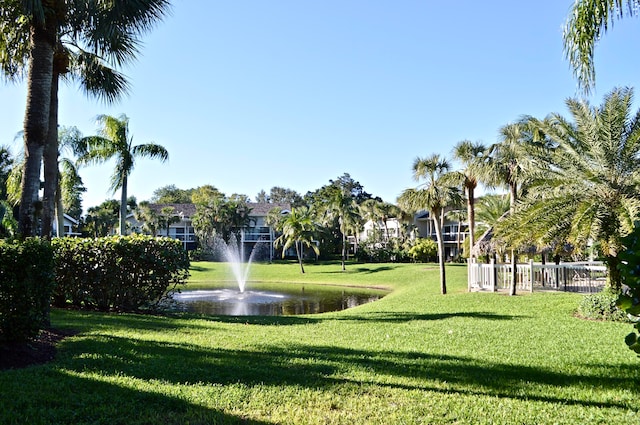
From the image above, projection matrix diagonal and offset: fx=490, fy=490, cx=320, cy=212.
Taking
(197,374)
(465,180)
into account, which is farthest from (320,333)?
(465,180)

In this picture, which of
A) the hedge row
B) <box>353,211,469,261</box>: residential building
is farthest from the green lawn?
<box>353,211,469,261</box>: residential building

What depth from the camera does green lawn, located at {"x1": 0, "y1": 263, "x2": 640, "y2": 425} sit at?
480 centimetres

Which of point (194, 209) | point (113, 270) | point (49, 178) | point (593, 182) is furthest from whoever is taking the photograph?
point (194, 209)

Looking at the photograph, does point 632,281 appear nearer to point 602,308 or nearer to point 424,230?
point 602,308

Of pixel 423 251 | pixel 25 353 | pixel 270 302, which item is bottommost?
pixel 270 302

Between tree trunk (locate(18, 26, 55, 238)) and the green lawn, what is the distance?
7.24 ft

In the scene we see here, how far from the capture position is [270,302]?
2259cm

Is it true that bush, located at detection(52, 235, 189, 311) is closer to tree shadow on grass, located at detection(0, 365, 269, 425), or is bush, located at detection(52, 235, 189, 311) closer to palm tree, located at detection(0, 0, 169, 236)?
palm tree, located at detection(0, 0, 169, 236)

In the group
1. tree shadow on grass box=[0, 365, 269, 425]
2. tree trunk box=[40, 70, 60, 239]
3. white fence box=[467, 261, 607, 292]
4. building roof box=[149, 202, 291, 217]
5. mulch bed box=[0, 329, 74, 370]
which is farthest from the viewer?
building roof box=[149, 202, 291, 217]

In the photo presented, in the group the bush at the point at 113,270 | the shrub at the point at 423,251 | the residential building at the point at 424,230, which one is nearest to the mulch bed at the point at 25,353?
the bush at the point at 113,270

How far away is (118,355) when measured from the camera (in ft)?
22.3

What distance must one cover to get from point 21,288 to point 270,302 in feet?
54.5

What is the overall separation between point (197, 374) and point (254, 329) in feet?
14.9

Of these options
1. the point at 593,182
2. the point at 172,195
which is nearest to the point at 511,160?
the point at 593,182
